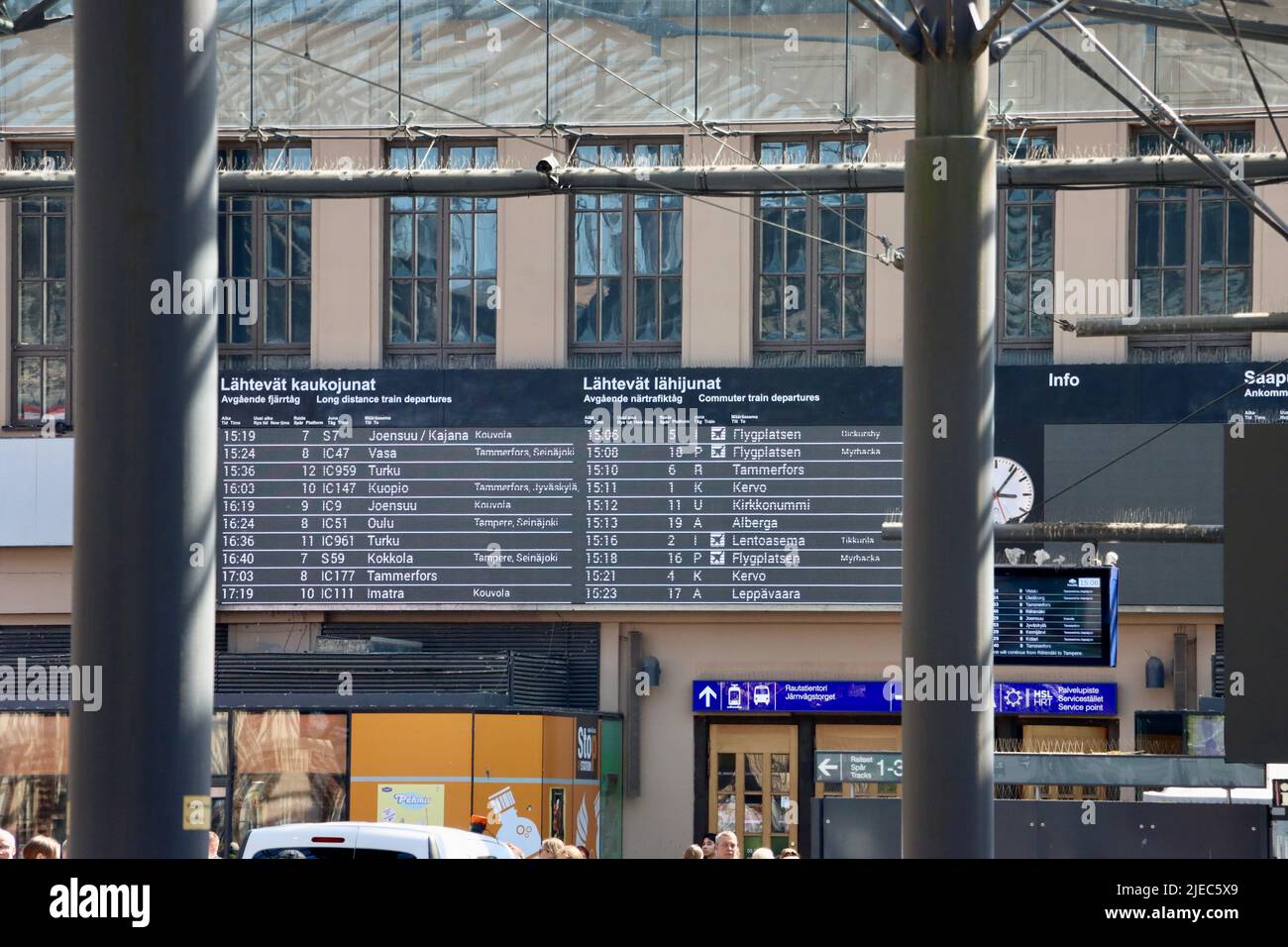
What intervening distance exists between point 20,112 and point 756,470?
30.0 feet

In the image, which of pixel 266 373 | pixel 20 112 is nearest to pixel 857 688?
pixel 266 373

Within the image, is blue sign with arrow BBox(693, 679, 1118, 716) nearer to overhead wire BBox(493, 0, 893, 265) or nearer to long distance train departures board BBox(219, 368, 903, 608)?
long distance train departures board BBox(219, 368, 903, 608)

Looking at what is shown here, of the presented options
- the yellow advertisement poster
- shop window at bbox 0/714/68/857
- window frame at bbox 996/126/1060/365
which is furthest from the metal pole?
window frame at bbox 996/126/1060/365

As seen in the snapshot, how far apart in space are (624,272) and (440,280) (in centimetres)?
233

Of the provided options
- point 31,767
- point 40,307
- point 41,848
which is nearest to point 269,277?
point 40,307

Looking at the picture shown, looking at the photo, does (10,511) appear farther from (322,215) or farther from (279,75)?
(279,75)

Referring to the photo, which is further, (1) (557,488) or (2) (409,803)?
(1) (557,488)

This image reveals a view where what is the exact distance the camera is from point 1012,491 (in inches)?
902

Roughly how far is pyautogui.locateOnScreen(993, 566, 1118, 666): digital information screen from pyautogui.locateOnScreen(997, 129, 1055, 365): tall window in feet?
28.5

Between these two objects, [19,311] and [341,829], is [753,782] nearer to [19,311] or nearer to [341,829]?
[19,311]

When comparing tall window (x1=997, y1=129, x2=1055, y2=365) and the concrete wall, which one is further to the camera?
the concrete wall

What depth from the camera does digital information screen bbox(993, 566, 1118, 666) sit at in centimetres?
1521

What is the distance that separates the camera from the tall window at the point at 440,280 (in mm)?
24781
